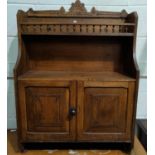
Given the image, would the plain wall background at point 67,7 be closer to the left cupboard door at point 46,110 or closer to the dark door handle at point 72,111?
the left cupboard door at point 46,110

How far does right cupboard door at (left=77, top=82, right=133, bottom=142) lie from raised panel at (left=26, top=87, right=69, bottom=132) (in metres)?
0.09

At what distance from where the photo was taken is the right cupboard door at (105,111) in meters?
1.16

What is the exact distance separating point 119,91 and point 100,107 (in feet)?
0.47

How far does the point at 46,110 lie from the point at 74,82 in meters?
0.23

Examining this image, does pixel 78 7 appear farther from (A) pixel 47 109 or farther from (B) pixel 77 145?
(B) pixel 77 145

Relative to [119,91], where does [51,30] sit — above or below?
above

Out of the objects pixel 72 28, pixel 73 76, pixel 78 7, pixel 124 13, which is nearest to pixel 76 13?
pixel 78 7

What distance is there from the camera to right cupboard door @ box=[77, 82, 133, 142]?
1.16 metres

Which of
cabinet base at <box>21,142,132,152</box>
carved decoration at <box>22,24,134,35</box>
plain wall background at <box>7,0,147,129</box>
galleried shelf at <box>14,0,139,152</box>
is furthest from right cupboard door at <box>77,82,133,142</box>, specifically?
plain wall background at <box>7,0,147,129</box>

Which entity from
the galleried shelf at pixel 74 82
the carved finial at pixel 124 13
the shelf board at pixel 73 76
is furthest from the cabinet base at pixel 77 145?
the carved finial at pixel 124 13

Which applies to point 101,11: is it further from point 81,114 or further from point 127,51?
point 81,114

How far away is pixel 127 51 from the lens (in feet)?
4.24

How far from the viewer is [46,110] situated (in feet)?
3.89
